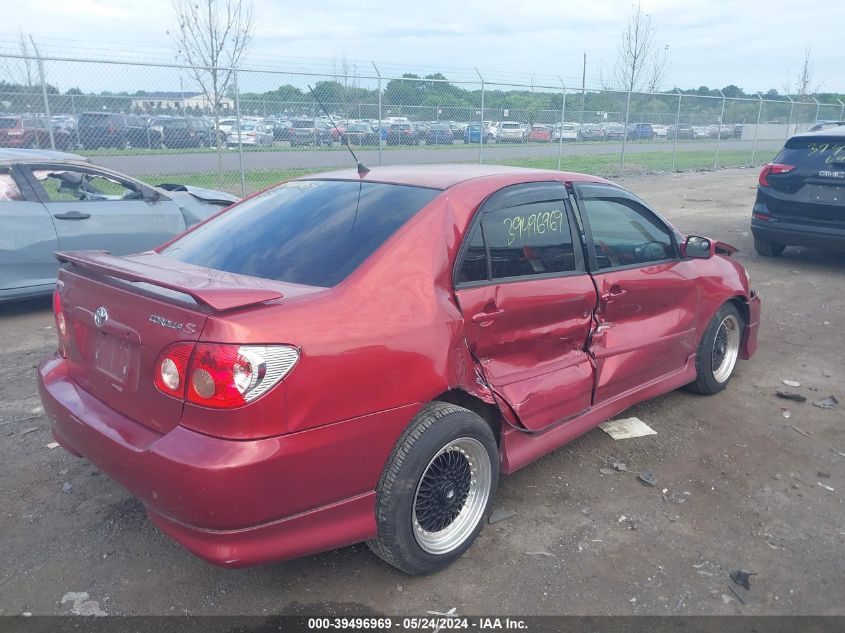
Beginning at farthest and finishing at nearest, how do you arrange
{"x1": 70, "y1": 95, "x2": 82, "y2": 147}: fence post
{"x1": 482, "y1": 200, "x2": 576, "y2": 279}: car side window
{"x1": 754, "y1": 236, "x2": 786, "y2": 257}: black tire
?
{"x1": 70, "y1": 95, "x2": 82, "y2": 147}: fence post, {"x1": 754, "y1": 236, "x2": 786, "y2": 257}: black tire, {"x1": 482, "y1": 200, "x2": 576, "y2": 279}: car side window

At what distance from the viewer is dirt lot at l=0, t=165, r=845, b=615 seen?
2754 mm

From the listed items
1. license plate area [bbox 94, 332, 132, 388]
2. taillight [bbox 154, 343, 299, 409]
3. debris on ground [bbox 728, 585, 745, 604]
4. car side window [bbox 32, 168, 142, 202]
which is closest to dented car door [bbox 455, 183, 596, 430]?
taillight [bbox 154, 343, 299, 409]

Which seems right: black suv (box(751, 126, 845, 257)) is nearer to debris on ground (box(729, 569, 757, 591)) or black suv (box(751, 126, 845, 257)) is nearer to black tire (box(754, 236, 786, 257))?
black tire (box(754, 236, 786, 257))

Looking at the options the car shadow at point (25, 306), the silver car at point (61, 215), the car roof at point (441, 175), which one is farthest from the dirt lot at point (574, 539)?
the car shadow at point (25, 306)

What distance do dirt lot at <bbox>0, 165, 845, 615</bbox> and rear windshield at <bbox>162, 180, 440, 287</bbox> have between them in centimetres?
128

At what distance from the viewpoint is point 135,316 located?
8.36 feet

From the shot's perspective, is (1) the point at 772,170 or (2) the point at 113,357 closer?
(2) the point at 113,357

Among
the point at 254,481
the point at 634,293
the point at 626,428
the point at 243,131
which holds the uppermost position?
the point at 243,131

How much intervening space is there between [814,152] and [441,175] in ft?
22.6

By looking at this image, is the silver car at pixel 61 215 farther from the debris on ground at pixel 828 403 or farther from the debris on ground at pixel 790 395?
the debris on ground at pixel 828 403

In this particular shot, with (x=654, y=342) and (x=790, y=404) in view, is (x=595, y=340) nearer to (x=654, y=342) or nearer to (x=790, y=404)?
(x=654, y=342)

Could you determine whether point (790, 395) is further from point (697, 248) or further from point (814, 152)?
point (814, 152)

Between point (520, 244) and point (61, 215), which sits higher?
point (520, 244)

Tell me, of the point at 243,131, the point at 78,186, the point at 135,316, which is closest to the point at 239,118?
the point at 243,131
